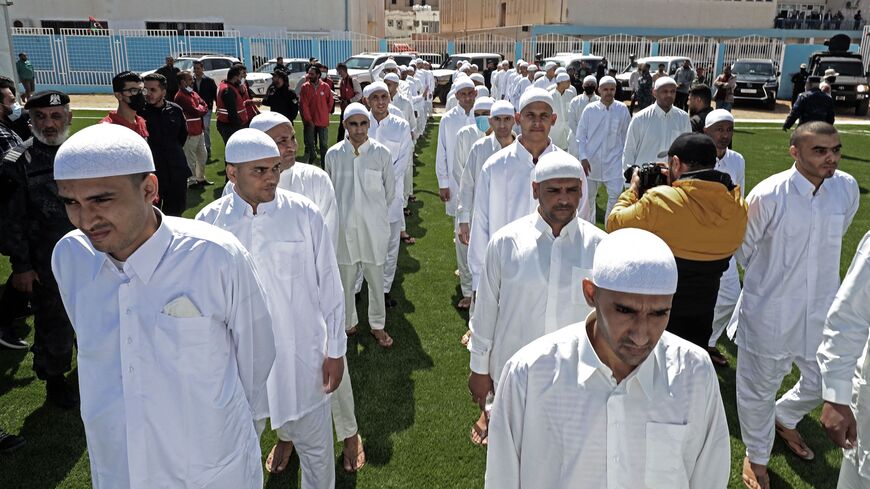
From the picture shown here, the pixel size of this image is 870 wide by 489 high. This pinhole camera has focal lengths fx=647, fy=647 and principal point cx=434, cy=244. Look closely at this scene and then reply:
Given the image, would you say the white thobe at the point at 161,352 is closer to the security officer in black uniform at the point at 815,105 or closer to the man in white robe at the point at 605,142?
the man in white robe at the point at 605,142

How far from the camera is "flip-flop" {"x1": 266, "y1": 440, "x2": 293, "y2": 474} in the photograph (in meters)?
4.21

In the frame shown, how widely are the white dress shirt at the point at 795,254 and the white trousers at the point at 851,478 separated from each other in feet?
3.68

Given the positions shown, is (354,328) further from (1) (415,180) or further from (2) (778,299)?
(1) (415,180)

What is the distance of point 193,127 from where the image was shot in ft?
37.1

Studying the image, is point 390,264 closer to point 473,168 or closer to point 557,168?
point 473,168

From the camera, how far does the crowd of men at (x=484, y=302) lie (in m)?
1.98

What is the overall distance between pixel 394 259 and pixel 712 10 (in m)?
44.3

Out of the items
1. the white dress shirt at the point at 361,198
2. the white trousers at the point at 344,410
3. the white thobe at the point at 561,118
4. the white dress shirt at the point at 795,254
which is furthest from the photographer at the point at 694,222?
the white thobe at the point at 561,118

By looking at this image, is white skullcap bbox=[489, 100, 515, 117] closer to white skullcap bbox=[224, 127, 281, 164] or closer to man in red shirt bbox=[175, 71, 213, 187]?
white skullcap bbox=[224, 127, 281, 164]

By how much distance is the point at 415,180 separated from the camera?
13.0 meters

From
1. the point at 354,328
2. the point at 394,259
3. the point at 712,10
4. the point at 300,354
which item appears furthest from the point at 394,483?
the point at 712,10

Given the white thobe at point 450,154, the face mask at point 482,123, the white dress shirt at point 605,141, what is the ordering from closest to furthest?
the face mask at point 482,123, the white thobe at point 450,154, the white dress shirt at point 605,141

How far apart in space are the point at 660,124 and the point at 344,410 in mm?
5216

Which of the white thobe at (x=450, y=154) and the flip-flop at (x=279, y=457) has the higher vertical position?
the white thobe at (x=450, y=154)
